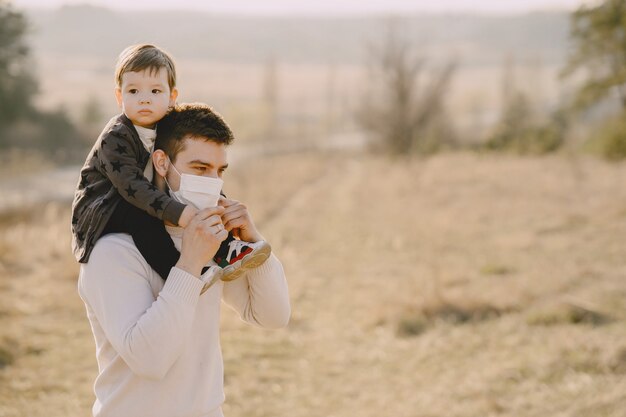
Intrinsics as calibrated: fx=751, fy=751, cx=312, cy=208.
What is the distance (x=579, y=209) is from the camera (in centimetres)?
1294

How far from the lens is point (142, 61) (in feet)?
7.63

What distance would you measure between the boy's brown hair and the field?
373cm

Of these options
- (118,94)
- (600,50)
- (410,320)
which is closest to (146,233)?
(118,94)

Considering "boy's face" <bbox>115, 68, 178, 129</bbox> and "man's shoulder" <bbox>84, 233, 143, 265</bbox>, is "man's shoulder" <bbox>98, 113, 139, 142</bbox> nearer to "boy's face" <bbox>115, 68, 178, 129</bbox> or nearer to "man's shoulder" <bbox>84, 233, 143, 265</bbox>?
"boy's face" <bbox>115, 68, 178, 129</bbox>

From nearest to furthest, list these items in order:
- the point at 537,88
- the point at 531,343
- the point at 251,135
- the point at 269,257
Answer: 1. the point at 269,257
2. the point at 531,343
3. the point at 251,135
4. the point at 537,88

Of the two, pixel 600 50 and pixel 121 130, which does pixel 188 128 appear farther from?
pixel 600 50

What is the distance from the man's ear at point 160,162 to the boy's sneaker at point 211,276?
1.09 feet

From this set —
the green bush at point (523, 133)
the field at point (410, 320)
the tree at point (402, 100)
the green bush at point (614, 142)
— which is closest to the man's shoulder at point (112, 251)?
the field at point (410, 320)

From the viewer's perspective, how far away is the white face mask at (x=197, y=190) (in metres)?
2.25

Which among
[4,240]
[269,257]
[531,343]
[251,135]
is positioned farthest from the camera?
[251,135]

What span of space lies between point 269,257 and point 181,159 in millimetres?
449

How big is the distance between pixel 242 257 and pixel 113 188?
44cm

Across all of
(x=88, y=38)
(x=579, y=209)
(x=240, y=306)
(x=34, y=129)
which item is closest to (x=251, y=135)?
(x=34, y=129)

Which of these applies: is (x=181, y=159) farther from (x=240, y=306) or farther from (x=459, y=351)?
(x=459, y=351)
